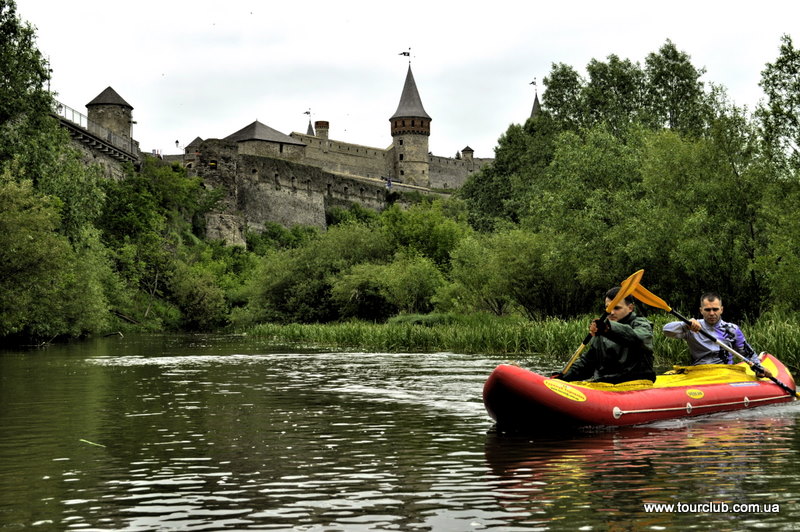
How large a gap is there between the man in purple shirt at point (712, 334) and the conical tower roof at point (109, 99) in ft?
205

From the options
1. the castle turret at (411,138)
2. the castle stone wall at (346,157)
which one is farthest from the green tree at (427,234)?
the castle turret at (411,138)

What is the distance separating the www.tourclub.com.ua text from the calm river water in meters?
0.02

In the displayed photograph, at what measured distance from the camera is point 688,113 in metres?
38.6

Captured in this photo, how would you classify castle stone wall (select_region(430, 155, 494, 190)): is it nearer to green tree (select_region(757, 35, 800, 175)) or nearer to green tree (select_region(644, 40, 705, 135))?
green tree (select_region(644, 40, 705, 135))

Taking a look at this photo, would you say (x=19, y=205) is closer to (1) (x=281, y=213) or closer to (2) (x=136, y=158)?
(2) (x=136, y=158)

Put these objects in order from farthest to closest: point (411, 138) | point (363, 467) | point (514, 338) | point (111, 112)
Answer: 1. point (411, 138)
2. point (111, 112)
3. point (514, 338)
4. point (363, 467)

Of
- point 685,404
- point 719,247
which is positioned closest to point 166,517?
point 685,404

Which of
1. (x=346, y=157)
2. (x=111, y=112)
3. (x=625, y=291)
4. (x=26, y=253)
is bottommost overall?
(x=625, y=291)

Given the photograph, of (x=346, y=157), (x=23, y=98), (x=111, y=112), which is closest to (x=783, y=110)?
(x=23, y=98)

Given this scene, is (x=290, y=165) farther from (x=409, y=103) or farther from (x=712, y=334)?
(x=712, y=334)

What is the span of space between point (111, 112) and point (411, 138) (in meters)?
43.0

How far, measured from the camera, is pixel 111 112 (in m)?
67.4

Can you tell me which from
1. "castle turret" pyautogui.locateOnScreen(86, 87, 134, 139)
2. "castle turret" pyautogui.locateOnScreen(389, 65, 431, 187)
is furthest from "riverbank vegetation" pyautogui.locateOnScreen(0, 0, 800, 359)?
"castle turret" pyautogui.locateOnScreen(389, 65, 431, 187)

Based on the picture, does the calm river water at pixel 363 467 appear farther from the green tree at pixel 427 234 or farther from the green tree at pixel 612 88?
the green tree at pixel 427 234
